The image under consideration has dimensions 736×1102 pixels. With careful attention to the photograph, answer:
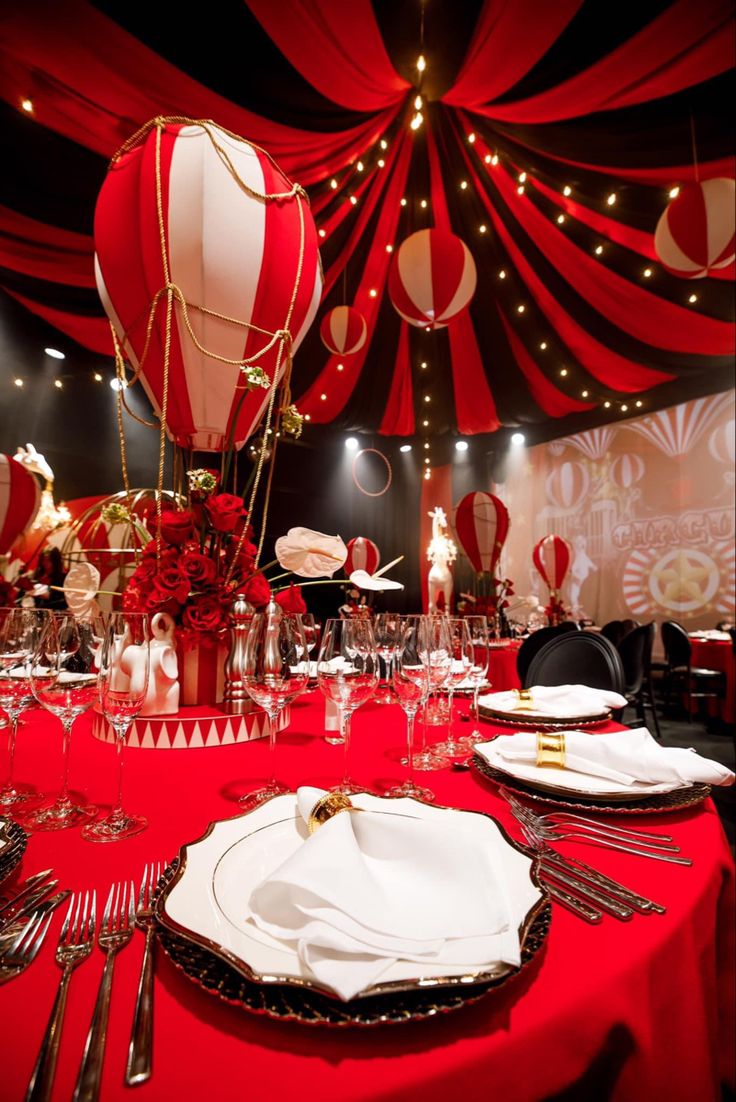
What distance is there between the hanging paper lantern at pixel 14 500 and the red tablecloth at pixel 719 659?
5.57 metres

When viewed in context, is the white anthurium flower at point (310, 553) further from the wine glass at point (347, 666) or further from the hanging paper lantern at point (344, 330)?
the hanging paper lantern at point (344, 330)

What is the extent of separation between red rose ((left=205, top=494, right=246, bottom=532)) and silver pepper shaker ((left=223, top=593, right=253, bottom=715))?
177mm

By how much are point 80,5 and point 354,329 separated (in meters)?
2.85

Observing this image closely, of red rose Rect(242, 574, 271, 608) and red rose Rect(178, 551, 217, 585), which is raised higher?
red rose Rect(178, 551, 217, 585)

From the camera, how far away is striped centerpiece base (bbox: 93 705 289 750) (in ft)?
3.64

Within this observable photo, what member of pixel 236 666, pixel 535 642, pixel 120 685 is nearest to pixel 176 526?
pixel 236 666

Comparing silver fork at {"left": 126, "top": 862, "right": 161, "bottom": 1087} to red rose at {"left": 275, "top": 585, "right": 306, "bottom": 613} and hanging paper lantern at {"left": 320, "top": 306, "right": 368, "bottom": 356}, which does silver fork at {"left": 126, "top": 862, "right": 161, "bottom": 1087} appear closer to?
red rose at {"left": 275, "top": 585, "right": 306, "bottom": 613}

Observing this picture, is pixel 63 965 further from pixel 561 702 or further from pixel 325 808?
pixel 561 702

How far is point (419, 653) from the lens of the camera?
0.98 meters

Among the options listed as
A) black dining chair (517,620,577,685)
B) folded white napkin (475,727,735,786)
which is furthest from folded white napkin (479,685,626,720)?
black dining chair (517,620,577,685)

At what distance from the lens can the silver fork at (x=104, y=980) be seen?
338mm

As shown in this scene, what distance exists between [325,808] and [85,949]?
26cm

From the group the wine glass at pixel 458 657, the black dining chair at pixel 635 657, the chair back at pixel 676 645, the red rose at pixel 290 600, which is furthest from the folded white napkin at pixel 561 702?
the chair back at pixel 676 645

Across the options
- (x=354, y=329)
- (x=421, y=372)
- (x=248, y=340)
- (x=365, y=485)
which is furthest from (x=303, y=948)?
(x=365, y=485)
